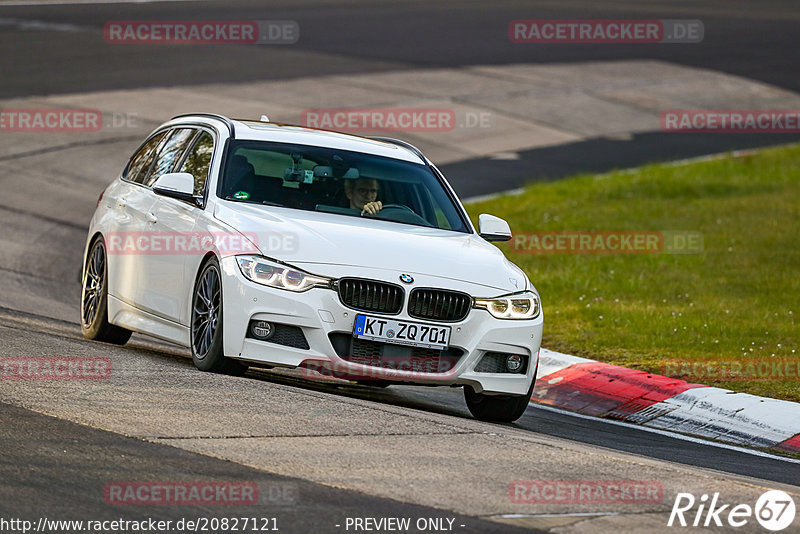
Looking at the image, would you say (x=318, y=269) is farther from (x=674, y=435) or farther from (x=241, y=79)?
(x=241, y=79)

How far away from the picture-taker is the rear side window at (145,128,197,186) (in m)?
10.7

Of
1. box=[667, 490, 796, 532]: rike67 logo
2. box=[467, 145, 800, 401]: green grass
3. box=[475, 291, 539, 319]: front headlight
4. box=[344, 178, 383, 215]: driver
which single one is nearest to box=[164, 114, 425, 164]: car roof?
box=[344, 178, 383, 215]: driver

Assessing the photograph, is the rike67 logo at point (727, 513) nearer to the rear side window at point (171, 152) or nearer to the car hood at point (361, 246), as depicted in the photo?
the car hood at point (361, 246)

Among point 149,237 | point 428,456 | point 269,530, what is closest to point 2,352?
point 149,237

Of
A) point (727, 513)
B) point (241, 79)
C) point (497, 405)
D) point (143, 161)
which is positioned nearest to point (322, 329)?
point (497, 405)

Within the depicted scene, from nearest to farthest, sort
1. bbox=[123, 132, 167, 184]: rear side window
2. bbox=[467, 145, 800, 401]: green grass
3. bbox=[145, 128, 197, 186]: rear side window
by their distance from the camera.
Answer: bbox=[145, 128, 197, 186]: rear side window → bbox=[123, 132, 167, 184]: rear side window → bbox=[467, 145, 800, 401]: green grass

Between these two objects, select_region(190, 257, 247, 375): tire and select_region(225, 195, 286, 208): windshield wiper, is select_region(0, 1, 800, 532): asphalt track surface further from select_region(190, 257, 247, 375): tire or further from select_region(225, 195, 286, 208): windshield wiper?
select_region(225, 195, 286, 208): windshield wiper

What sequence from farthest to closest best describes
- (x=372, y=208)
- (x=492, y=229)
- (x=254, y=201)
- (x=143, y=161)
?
(x=143, y=161)
(x=492, y=229)
(x=372, y=208)
(x=254, y=201)

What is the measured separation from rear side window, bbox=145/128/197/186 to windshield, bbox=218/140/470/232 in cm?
89

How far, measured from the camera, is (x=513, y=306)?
892 centimetres

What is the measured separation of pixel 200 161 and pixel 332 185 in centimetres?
103

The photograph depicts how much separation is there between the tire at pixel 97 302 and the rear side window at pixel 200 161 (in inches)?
41.0

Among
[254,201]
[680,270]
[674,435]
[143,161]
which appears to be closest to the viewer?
[254,201]

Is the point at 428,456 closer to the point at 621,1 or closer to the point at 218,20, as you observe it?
the point at 218,20
